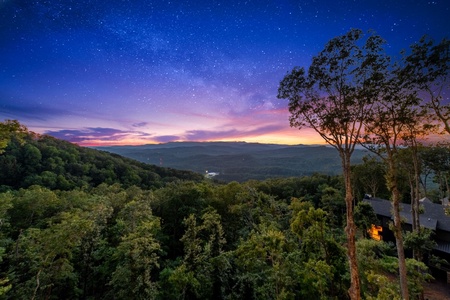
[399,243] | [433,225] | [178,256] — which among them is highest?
[399,243]

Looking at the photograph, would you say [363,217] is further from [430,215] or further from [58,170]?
[58,170]

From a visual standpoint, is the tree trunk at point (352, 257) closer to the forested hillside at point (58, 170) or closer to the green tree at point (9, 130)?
the green tree at point (9, 130)

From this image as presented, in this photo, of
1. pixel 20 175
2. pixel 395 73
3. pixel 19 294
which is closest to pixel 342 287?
pixel 395 73

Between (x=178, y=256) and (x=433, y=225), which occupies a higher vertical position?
(x=433, y=225)

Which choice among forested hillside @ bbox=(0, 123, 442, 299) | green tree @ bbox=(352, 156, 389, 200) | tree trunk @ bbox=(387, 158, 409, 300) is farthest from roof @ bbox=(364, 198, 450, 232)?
tree trunk @ bbox=(387, 158, 409, 300)

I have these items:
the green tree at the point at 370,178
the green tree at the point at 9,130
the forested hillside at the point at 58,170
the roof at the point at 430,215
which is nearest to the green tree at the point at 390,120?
the roof at the point at 430,215

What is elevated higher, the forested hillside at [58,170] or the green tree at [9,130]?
the green tree at [9,130]

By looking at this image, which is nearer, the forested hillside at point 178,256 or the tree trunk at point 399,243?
the tree trunk at point 399,243

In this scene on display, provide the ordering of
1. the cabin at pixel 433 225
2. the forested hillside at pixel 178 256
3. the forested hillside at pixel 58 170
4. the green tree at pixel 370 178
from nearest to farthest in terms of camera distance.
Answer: the forested hillside at pixel 178 256 → the cabin at pixel 433 225 → the green tree at pixel 370 178 → the forested hillside at pixel 58 170

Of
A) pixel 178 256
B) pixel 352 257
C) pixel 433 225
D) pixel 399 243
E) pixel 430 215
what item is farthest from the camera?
pixel 430 215

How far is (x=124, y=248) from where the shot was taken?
11.3 metres

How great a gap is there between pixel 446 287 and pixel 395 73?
2075 cm

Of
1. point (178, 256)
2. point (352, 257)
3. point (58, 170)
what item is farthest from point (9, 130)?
point (58, 170)

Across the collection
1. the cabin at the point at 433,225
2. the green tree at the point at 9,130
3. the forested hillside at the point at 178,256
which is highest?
the green tree at the point at 9,130
